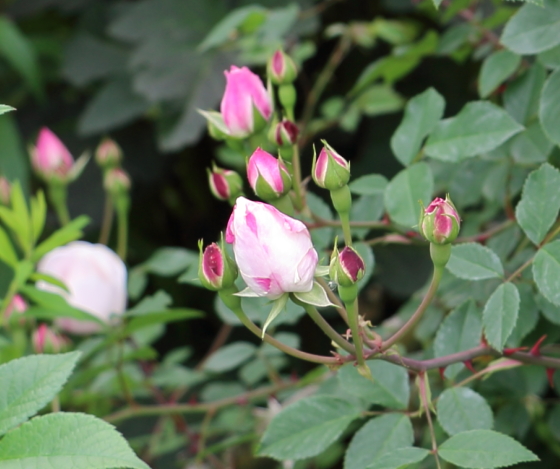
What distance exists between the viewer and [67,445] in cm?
34

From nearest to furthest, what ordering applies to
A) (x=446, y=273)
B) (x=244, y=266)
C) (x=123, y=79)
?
1. (x=244, y=266)
2. (x=446, y=273)
3. (x=123, y=79)

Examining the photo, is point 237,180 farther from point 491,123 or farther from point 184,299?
point 184,299

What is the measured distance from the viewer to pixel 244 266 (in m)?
0.37

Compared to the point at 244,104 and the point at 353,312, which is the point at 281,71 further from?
the point at 353,312

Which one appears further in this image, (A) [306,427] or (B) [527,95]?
(B) [527,95]

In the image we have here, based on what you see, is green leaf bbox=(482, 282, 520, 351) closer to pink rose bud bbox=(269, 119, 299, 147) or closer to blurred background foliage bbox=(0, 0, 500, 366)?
pink rose bud bbox=(269, 119, 299, 147)

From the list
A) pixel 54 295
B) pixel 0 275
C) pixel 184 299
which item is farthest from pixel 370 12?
pixel 54 295

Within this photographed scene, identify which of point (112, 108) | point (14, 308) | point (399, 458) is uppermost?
point (399, 458)

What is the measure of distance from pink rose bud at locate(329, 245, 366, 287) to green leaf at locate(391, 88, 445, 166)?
8.1 inches

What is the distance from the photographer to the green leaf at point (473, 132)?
523 mm

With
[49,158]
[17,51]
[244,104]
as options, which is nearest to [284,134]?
[244,104]

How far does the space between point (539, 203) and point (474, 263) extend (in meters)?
0.06

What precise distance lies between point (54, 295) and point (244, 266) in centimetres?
28

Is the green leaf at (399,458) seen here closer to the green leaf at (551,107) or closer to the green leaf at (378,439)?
the green leaf at (378,439)
